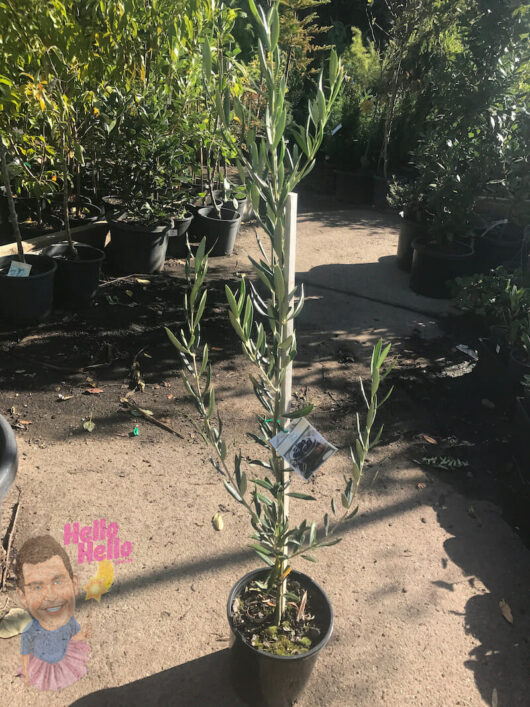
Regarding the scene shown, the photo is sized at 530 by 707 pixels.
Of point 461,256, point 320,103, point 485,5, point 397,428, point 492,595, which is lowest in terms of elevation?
point 492,595

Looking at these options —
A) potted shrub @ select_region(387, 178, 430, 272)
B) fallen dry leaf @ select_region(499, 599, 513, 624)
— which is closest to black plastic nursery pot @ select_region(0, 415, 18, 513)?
fallen dry leaf @ select_region(499, 599, 513, 624)

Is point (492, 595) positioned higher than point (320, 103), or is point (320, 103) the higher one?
point (320, 103)

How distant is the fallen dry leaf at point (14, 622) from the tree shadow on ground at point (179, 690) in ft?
1.21

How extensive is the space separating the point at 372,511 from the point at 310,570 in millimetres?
528

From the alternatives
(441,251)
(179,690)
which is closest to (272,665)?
(179,690)

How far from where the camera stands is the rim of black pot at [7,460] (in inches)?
77.3

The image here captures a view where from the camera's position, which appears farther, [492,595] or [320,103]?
[492,595]

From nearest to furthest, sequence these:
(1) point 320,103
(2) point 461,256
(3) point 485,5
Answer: (1) point 320,103
(3) point 485,5
(2) point 461,256

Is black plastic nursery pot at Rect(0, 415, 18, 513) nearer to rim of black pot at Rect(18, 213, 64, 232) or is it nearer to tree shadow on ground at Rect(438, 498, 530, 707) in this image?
tree shadow on ground at Rect(438, 498, 530, 707)

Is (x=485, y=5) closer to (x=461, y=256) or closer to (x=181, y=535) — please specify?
(x=461, y=256)

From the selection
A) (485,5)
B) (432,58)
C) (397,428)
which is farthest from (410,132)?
(397,428)

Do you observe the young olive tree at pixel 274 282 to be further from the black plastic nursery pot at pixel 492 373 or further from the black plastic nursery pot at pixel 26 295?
the black plastic nursery pot at pixel 26 295

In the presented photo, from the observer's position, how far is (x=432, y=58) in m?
8.26

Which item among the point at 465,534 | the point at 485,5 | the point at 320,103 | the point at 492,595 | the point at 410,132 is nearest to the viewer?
the point at 320,103
